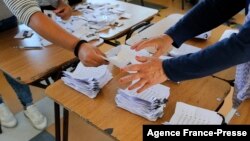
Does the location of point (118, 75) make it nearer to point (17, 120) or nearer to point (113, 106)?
point (113, 106)

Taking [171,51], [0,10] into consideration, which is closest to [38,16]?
[0,10]

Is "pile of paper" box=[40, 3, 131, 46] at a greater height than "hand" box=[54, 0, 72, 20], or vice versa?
"hand" box=[54, 0, 72, 20]

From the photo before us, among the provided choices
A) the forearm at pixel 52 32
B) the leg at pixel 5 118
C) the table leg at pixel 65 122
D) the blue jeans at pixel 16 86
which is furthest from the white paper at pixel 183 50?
the leg at pixel 5 118

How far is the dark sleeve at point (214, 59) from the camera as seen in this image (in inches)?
32.6

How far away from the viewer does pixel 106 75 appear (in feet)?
4.24

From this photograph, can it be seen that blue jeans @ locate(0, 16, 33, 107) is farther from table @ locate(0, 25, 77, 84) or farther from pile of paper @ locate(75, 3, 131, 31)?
pile of paper @ locate(75, 3, 131, 31)

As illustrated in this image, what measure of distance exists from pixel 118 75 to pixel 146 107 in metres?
0.32

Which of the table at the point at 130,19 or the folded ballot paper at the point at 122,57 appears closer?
the folded ballot paper at the point at 122,57

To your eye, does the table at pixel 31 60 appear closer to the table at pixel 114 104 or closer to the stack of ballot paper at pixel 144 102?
the table at pixel 114 104

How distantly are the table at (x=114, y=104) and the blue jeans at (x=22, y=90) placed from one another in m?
0.80

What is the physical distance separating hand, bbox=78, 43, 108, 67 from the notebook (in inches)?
15.3

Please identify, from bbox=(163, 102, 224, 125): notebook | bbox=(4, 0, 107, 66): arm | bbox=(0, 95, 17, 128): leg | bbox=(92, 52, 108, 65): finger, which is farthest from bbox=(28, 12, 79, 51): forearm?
bbox=(0, 95, 17, 128): leg

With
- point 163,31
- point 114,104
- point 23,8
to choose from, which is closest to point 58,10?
point 23,8

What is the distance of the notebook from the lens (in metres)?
1.04
